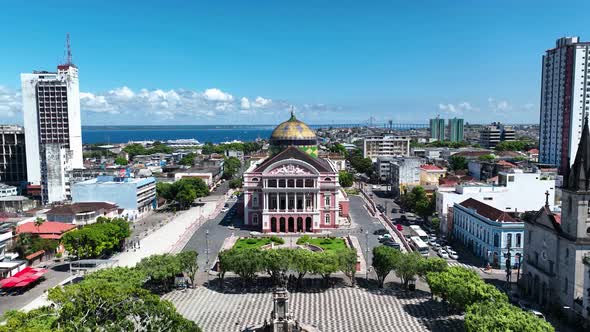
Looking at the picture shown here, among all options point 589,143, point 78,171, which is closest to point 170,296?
A: point 589,143

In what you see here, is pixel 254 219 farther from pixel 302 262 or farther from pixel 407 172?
pixel 407 172

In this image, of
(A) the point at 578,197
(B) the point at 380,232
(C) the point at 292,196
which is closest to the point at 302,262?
(A) the point at 578,197

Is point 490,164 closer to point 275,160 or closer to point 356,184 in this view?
point 356,184

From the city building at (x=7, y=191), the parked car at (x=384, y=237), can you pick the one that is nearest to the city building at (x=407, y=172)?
the parked car at (x=384, y=237)

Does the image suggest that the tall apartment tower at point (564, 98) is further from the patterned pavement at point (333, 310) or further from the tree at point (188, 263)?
the tree at point (188, 263)

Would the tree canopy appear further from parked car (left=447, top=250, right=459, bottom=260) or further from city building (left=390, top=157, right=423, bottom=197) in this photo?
city building (left=390, top=157, right=423, bottom=197)
